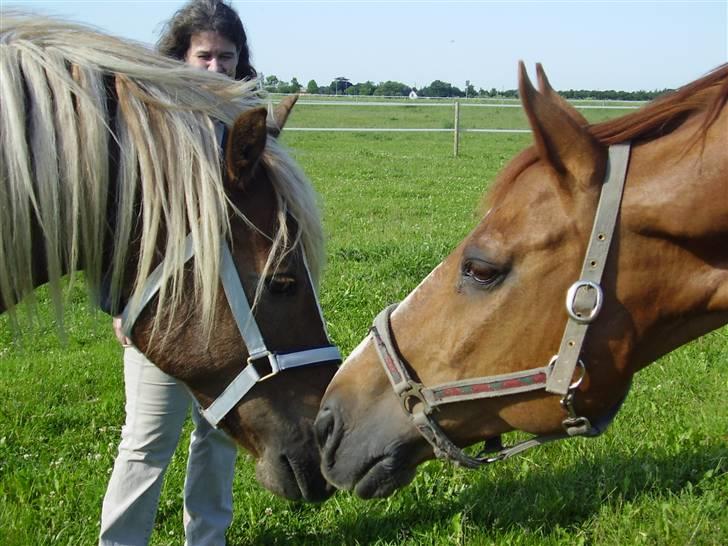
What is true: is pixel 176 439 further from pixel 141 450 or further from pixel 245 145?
pixel 245 145

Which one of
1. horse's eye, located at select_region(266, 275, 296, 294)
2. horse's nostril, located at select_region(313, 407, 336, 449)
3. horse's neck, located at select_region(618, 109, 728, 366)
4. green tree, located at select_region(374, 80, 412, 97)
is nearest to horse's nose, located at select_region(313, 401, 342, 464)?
horse's nostril, located at select_region(313, 407, 336, 449)

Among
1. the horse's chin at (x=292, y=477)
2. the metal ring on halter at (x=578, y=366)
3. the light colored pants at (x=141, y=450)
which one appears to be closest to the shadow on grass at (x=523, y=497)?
the light colored pants at (x=141, y=450)

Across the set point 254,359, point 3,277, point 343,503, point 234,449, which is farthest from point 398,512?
point 3,277

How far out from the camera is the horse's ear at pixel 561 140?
1.81 m

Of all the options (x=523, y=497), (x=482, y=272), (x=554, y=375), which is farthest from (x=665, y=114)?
(x=523, y=497)

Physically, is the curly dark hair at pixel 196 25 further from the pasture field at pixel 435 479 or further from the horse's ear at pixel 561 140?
the horse's ear at pixel 561 140

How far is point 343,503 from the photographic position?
3.29 m

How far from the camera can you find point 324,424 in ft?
7.17

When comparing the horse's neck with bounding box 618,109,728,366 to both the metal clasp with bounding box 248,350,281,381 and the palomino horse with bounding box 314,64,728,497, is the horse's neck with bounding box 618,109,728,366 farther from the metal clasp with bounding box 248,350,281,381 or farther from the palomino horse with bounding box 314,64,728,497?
the metal clasp with bounding box 248,350,281,381

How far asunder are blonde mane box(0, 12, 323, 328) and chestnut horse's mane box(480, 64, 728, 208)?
897mm

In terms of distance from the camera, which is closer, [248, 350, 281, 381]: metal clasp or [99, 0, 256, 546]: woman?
[248, 350, 281, 381]: metal clasp

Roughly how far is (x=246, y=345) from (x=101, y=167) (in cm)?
65

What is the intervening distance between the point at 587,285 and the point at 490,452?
66 cm

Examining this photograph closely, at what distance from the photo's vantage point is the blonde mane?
6.72ft
